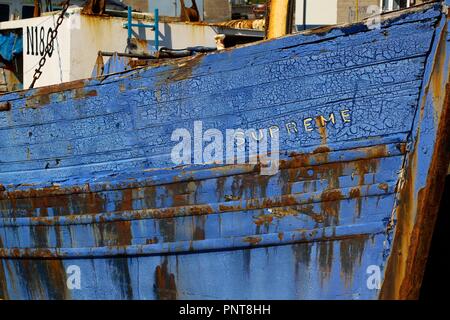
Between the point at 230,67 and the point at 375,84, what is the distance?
0.91 metres

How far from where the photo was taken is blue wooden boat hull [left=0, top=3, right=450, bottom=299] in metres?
4.05

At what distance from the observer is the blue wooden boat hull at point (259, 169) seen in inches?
159

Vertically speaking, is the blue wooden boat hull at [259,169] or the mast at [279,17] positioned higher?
the mast at [279,17]

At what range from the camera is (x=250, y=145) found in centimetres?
433

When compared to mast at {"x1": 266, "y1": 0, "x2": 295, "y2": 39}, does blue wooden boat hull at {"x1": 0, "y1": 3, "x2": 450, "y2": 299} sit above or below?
below

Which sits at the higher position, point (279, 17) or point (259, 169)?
point (279, 17)

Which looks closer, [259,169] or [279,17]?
[259,169]

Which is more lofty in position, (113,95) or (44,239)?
(113,95)

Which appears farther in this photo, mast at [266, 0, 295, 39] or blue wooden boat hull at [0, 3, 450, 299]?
mast at [266, 0, 295, 39]

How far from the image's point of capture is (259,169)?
4.31 meters
